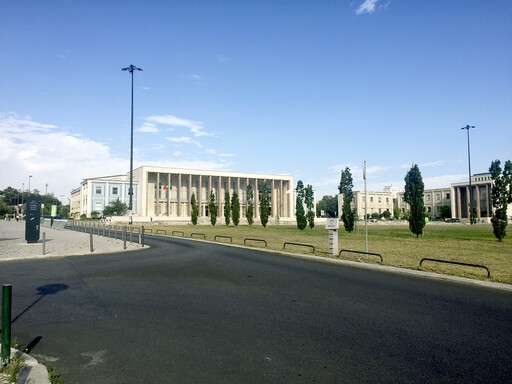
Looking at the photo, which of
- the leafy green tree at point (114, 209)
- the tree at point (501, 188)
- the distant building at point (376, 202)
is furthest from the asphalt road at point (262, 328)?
the distant building at point (376, 202)

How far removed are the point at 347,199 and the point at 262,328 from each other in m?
40.7

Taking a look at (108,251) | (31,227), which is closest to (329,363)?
(108,251)

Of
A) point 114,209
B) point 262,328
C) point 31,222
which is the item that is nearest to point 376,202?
point 114,209

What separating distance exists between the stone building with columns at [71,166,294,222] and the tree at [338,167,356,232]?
5984 cm

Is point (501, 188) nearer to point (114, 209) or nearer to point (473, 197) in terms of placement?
point (114, 209)

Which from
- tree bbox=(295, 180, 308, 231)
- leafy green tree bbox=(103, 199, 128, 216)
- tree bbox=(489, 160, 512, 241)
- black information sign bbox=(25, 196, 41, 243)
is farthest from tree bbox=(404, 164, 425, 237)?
leafy green tree bbox=(103, 199, 128, 216)

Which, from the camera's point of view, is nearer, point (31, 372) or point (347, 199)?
point (31, 372)

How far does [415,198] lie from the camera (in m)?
37.4

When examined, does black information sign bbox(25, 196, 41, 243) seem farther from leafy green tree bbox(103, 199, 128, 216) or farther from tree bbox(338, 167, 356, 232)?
leafy green tree bbox(103, 199, 128, 216)

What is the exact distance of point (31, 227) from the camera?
2533cm

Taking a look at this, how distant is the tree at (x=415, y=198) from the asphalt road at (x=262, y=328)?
25091 mm

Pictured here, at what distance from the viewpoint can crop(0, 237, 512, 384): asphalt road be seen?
491cm

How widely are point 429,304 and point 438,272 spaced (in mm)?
5848

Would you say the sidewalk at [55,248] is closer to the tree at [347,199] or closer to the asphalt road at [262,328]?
the asphalt road at [262,328]
